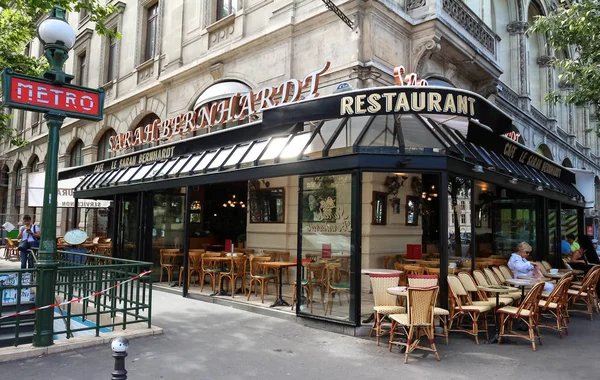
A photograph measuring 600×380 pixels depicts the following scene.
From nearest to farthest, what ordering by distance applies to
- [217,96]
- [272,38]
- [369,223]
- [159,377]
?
[159,377]
[369,223]
[272,38]
[217,96]

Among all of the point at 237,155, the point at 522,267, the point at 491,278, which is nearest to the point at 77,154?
the point at 237,155

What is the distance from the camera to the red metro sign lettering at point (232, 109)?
10828 mm

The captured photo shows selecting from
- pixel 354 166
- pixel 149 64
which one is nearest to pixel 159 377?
pixel 354 166

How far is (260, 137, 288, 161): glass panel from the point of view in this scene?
28.9 feet

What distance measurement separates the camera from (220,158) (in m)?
10.3

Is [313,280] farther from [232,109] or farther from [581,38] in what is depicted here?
[581,38]

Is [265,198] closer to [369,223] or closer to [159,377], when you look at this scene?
[369,223]

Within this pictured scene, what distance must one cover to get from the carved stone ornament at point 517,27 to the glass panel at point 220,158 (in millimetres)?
15301

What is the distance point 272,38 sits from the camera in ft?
41.3

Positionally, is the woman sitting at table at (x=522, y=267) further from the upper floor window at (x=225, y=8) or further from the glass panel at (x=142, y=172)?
the upper floor window at (x=225, y=8)

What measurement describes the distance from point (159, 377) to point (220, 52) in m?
11.2

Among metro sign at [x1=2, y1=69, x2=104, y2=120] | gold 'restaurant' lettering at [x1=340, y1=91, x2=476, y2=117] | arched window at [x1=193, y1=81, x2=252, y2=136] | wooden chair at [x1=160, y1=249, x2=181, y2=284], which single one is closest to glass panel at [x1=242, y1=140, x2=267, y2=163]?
gold 'restaurant' lettering at [x1=340, y1=91, x2=476, y2=117]

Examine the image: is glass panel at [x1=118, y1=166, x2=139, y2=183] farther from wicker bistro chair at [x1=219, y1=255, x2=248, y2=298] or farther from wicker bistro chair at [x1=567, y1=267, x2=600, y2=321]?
wicker bistro chair at [x1=567, y1=267, x2=600, y2=321]

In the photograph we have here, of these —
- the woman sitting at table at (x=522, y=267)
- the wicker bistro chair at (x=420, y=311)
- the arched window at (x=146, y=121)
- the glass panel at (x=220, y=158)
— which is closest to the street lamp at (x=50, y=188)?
the glass panel at (x=220, y=158)
